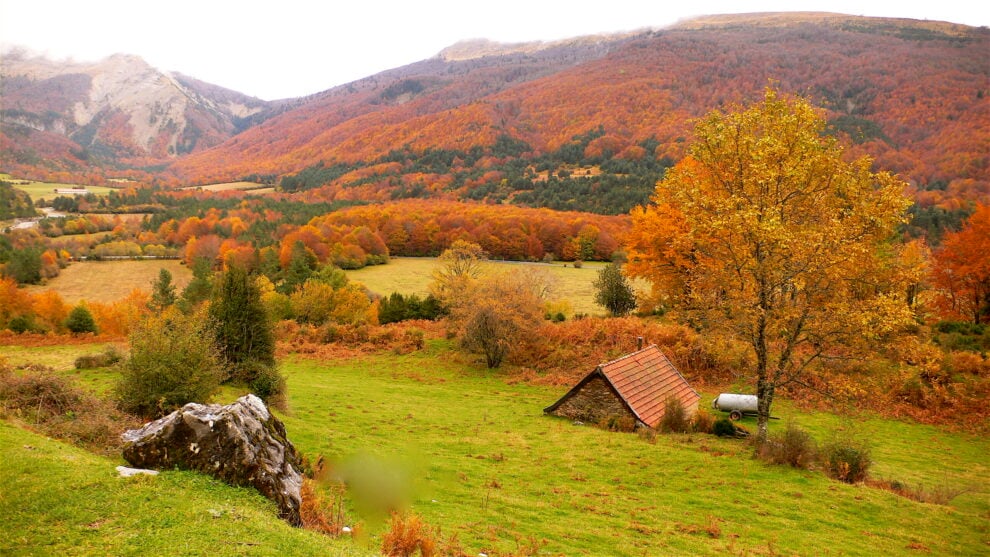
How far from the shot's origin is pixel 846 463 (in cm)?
1477

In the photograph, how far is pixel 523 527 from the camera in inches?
432

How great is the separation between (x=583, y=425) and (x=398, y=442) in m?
8.07

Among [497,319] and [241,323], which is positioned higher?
[241,323]

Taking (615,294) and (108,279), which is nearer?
(615,294)

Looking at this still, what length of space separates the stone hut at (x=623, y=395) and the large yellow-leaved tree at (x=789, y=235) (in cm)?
539

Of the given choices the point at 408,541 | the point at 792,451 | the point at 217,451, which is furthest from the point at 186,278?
the point at 792,451

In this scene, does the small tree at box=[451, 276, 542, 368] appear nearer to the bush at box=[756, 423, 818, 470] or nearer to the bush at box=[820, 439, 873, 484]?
the bush at box=[756, 423, 818, 470]

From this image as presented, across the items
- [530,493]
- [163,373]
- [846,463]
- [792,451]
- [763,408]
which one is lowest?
[530,493]

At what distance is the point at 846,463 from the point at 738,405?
782cm

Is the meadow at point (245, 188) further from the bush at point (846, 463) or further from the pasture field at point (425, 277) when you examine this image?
the bush at point (846, 463)

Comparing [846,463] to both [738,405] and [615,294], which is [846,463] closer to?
[738,405]

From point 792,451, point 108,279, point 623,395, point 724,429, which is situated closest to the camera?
point 792,451

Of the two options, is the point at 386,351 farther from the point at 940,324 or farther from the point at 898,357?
the point at 940,324

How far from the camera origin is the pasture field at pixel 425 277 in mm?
67500
